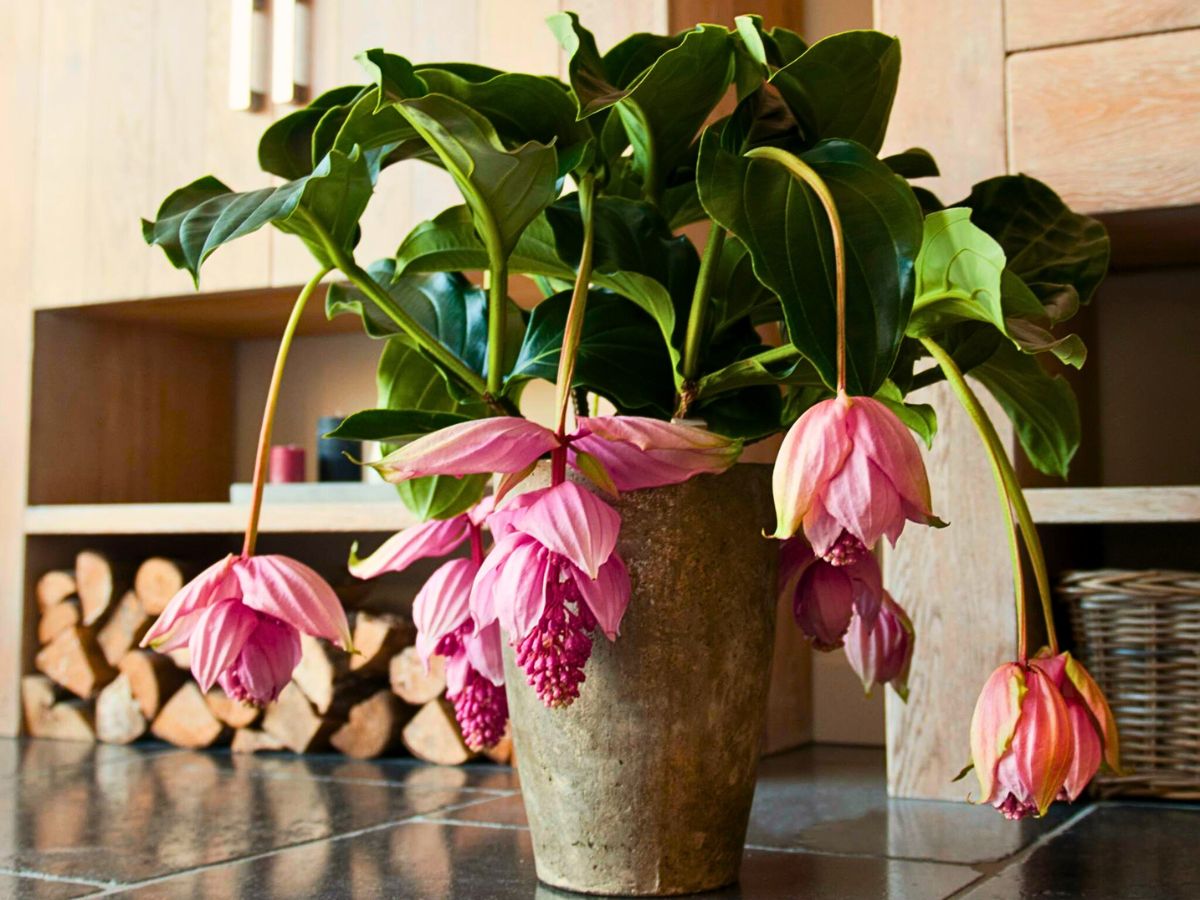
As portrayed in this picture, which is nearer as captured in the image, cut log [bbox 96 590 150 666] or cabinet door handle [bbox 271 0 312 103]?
cabinet door handle [bbox 271 0 312 103]

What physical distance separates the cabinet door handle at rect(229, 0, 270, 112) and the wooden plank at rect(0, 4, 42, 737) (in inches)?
13.0

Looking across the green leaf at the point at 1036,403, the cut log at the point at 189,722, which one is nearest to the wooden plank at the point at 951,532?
the green leaf at the point at 1036,403

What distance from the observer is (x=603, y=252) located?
930 millimetres

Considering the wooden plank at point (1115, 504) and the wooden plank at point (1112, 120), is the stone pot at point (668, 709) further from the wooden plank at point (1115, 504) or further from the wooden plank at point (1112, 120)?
the wooden plank at point (1112, 120)

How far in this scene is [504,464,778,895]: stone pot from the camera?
2.86ft

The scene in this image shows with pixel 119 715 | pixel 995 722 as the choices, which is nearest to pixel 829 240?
pixel 995 722

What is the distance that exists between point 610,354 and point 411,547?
19 cm

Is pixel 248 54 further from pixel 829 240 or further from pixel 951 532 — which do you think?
pixel 829 240

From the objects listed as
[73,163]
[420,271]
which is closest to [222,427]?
[73,163]

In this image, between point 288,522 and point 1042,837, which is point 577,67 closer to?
point 1042,837

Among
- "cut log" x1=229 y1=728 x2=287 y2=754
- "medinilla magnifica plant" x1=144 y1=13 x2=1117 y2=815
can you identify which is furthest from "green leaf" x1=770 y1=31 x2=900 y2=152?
"cut log" x1=229 y1=728 x2=287 y2=754

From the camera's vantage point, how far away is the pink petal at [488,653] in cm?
92

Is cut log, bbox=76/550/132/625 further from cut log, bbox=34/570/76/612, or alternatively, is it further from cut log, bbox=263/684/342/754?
cut log, bbox=263/684/342/754

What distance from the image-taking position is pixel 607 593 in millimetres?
777
